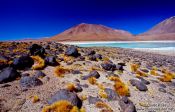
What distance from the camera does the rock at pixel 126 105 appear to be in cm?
797


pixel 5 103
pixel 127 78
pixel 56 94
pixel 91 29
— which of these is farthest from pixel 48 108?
pixel 91 29

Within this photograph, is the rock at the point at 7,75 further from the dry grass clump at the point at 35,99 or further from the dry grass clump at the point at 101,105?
the dry grass clump at the point at 101,105

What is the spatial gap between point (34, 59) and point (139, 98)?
604 centimetres

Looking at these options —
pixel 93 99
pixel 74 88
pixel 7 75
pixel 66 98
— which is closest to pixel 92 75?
pixel 74 88

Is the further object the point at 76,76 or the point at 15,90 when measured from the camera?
the point at 76,76

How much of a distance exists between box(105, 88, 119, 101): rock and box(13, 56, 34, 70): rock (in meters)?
4.29

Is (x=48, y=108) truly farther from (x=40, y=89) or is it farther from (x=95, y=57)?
(x=95, y=57)

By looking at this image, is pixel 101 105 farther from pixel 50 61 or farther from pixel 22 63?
pixel 22 63

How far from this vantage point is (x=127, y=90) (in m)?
9.55

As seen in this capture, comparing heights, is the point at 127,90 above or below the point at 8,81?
below

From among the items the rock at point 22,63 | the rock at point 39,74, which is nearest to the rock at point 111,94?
the rock at point 39,74

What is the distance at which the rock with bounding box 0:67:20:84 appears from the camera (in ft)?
28.5

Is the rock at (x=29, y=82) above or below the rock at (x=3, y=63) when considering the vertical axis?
below

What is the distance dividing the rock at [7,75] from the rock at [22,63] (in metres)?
0.89
